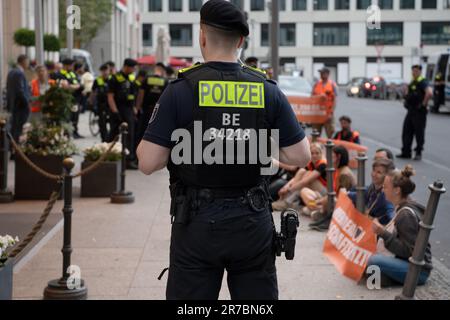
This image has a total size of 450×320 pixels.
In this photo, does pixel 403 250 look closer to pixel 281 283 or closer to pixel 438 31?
pixel 281 283

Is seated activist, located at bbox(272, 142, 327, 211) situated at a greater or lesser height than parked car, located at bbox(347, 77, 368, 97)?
lesser

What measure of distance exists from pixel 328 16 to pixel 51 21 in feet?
216

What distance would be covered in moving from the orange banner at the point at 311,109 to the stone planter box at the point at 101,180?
7751 mm

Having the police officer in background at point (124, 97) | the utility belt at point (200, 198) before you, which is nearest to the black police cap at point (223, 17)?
the utility belt at point (200, 198)

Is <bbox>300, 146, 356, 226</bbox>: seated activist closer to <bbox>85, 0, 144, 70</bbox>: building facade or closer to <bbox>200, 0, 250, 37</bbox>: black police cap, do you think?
<bbox>200, 0, 250, 37</bbox>: black police cap

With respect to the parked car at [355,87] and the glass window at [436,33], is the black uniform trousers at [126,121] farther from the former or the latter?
the glass window at [436,33]

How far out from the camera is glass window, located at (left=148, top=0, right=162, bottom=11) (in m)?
85.4

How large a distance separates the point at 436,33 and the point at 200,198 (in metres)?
79.8

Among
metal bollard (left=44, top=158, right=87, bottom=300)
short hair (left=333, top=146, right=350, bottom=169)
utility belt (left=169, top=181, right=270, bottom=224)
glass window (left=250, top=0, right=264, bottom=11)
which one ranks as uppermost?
glass window (left=250, top=0, right=264, bottom=11)

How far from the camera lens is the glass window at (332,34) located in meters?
88.1

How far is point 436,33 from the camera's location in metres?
80.3

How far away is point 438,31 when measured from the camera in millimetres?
80188

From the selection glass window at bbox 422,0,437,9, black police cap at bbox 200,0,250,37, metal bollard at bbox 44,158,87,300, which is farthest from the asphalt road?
glass window at bbox 422,0,437,9

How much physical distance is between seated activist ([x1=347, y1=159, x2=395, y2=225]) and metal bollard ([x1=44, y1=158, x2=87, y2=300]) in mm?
3051
